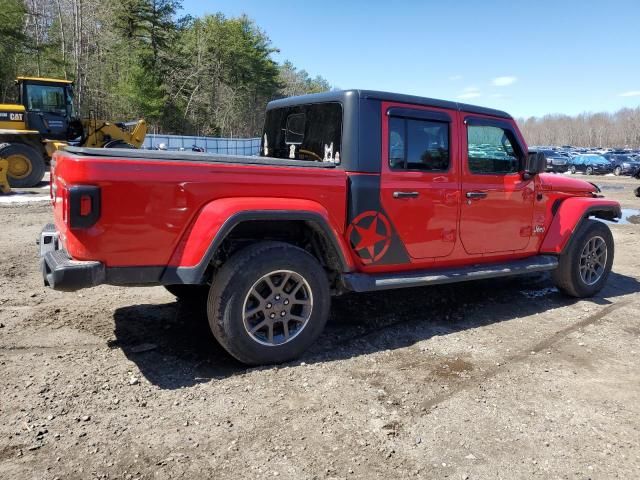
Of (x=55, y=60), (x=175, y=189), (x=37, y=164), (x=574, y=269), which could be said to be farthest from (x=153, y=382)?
(x=55, y=60)

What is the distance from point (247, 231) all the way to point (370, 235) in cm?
96

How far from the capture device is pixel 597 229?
5.81 m

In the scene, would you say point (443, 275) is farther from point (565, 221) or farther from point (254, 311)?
point (565, 221)

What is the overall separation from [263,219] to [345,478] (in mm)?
1720

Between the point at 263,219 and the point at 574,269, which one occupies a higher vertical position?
the point at 263,219

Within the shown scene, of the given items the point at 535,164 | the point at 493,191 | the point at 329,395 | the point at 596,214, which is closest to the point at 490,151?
the point at 493,191

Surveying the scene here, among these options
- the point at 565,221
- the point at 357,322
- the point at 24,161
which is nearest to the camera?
the point at 357,322

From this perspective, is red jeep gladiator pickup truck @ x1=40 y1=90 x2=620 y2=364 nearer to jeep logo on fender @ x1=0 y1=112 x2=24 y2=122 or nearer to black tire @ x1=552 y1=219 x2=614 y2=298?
black tire @ x1=552 y1=219 x2=614 y2=298

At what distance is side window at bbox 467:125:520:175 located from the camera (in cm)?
477

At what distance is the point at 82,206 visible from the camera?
Answer: 9.97 ft

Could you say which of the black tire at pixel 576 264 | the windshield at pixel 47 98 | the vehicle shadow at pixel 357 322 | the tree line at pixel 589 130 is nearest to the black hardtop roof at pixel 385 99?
the black tire at pixel 576 264

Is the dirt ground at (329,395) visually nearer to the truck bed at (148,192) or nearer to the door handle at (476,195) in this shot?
the truck bed at (148,192)

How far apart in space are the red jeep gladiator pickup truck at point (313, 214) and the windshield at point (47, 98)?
14823 millimetres

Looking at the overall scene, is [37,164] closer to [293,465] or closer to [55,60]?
[293,465]
